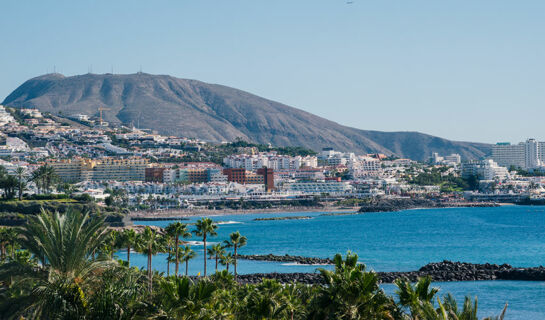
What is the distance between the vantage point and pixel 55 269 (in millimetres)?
14148

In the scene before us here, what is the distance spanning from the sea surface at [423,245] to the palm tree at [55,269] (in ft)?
78.0

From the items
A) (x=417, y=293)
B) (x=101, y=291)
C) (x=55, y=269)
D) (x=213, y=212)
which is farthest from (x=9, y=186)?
(x=417, y=293)

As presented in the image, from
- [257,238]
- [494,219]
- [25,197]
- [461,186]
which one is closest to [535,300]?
[257,238]

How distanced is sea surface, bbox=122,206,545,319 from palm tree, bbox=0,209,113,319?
23.8 m

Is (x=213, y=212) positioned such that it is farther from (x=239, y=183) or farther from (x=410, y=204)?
(x=410, y=204)

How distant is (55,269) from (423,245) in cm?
5970

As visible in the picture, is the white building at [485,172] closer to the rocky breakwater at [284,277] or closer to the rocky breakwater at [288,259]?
the rocky breakwater at [288,259]

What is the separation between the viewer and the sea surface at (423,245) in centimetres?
3962

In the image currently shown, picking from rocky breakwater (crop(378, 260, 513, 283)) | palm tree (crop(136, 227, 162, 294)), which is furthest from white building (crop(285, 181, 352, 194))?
palm tree (crop(136, 227, 162, 294))

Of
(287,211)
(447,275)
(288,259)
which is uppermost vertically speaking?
(447,275)

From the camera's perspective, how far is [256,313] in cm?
1783

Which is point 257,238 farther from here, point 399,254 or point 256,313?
point 256,313

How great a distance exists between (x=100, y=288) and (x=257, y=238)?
68.1 m

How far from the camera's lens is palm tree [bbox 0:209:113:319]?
45.1 feet
